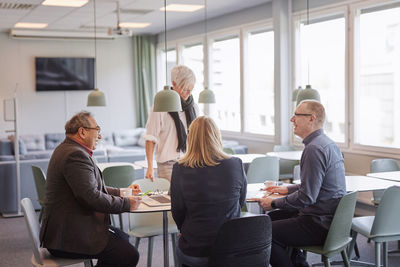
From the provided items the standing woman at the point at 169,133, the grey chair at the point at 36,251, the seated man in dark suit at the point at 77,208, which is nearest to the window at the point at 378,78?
the standing woman at the point at 169,133

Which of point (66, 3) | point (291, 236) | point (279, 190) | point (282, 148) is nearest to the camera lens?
point (291, 236)

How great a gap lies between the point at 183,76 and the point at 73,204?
1.64 m

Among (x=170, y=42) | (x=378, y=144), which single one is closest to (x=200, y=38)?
(x=170, y=42)

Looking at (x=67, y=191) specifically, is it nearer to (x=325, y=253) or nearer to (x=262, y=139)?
(x=325, y=253)

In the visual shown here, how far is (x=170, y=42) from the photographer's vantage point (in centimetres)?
1123

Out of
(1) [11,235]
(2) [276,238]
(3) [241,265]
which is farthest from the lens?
(1) [11,235]

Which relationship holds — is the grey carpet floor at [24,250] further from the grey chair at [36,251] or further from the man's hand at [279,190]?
the grey chair at [36,251]

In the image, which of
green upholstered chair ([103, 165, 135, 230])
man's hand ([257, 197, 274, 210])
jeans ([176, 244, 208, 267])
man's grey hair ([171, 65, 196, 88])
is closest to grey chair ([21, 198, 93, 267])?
jeans ([176, 244, 208, 267])

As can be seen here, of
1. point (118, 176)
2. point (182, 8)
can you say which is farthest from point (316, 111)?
point (182, 8)

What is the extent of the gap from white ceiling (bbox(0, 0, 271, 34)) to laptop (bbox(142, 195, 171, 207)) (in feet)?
15.0

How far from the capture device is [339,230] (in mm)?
3334

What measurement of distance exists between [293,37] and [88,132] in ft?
16.2

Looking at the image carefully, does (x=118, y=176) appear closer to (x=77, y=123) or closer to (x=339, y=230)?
(x=77, y=123)

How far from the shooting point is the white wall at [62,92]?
11094 mm
